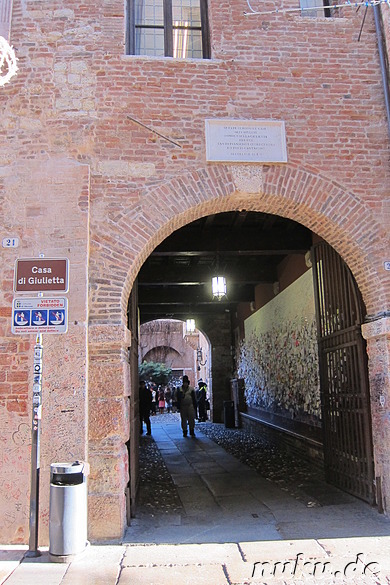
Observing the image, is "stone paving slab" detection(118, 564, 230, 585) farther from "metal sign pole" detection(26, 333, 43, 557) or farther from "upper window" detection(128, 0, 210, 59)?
"upper window" detection(128, 0, 210, 59)

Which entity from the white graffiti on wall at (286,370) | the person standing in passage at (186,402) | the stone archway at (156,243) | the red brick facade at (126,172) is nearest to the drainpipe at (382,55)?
the red brick facade at (126,172)

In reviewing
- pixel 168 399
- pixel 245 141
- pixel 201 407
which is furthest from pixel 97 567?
pixel 168 399

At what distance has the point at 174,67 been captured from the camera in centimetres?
617

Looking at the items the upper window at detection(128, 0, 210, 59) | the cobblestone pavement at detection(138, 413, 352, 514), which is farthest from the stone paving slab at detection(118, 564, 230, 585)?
the upper window at detection(128, 0, 210, 59)

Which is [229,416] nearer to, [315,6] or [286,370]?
[286,370]

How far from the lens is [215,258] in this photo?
1079 centimetres

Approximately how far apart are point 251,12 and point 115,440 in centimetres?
539

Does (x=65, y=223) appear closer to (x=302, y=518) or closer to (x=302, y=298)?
(x=302, y=518)

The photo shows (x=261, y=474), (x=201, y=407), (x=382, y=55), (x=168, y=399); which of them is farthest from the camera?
(x=168, y=399)

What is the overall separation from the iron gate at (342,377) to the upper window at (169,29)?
11.0 ft

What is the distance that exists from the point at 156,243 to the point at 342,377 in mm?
3199

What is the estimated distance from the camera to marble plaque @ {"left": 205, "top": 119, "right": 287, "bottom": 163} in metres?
5.96

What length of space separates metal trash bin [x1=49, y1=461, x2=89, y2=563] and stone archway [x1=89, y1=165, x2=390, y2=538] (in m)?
0.56

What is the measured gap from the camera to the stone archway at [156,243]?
5.20 meters
